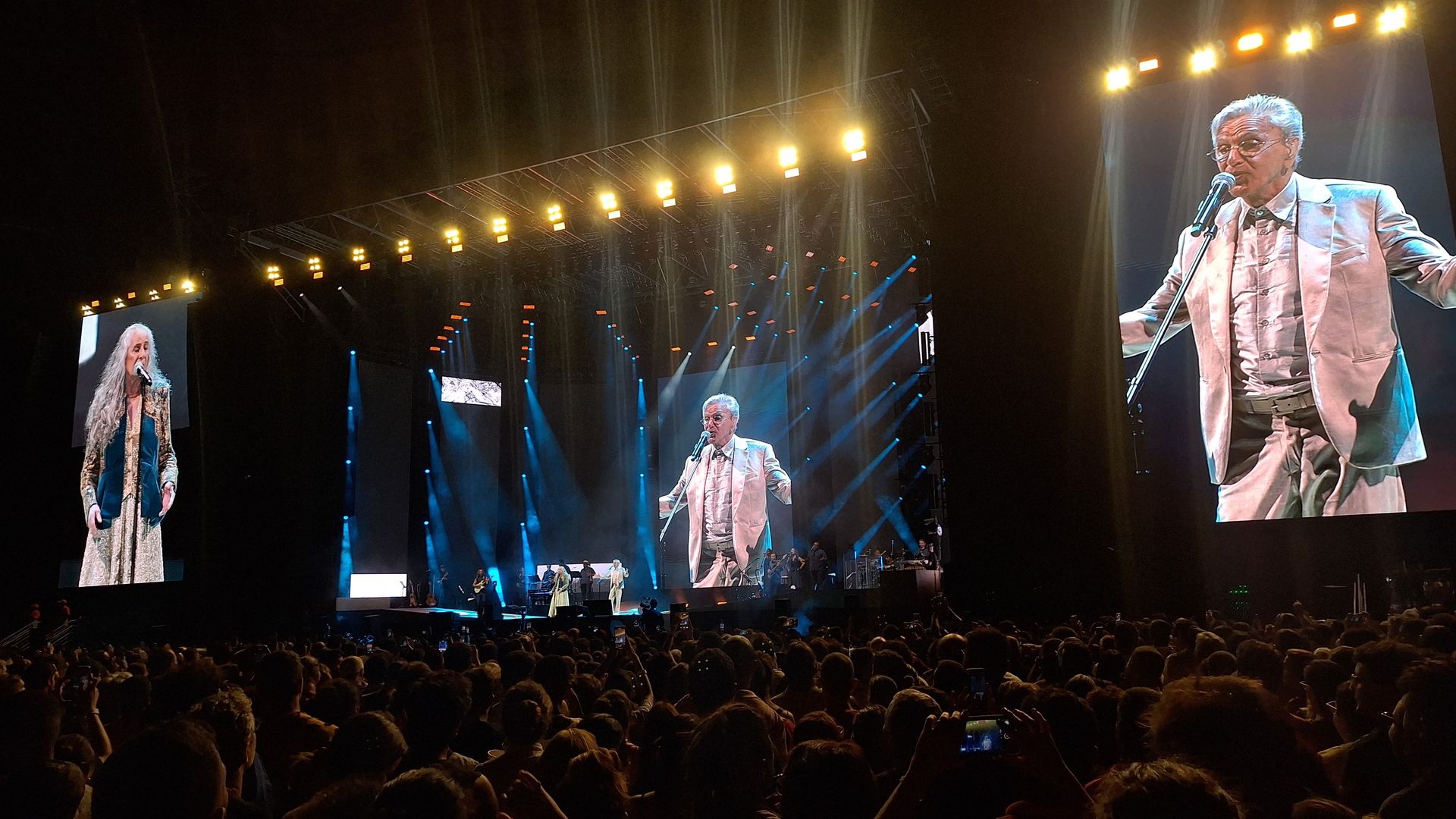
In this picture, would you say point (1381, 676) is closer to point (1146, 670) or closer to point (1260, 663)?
point (1260, 663)

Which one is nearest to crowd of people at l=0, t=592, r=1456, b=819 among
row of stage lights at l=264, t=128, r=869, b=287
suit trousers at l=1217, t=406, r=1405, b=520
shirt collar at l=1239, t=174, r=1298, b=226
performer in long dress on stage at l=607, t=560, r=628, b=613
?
suit trousers at l=1217, t=406, r=1405, b=520

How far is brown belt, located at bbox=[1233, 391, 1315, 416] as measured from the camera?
29.6ft

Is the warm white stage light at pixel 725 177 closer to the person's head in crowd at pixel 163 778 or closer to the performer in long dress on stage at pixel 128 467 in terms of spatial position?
the performer in long dress on stage at pixel 128 467

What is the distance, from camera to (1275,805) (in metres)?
1.81

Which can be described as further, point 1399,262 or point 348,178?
point 348,178

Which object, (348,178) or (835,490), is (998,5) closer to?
(348,178)

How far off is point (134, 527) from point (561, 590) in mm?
7972

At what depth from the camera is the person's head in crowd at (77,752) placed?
2811 mm

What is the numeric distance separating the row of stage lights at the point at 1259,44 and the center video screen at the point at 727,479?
10.4 metres

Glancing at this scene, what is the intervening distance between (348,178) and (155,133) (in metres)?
2.59

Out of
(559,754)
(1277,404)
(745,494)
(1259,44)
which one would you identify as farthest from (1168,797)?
(745,494)

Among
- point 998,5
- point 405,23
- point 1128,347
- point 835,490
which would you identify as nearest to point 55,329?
point 405,23

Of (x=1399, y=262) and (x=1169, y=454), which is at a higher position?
(x=1399, y=262)

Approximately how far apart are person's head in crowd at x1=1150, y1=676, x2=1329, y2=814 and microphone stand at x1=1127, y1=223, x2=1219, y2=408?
9.01m
